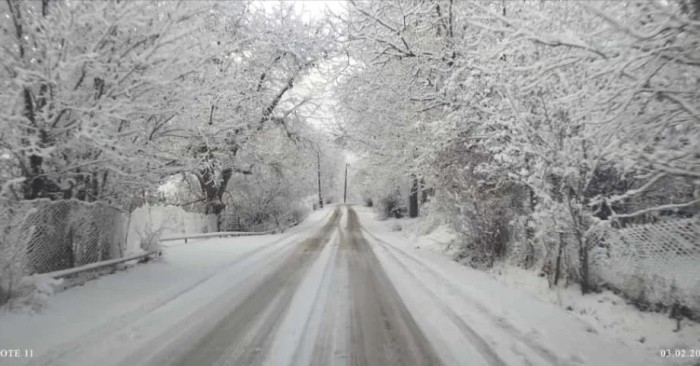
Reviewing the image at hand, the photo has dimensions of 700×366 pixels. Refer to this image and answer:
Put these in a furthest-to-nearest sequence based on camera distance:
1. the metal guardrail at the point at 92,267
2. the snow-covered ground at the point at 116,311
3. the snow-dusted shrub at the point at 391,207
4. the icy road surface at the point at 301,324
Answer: the snow-dusted shrub at the point at 391,207 < the metal guardrail at the point at 92,267 < the snow-covered ground at the point at 116,311 < the icy road surface at the point at 301,324

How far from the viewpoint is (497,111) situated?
30.4ft

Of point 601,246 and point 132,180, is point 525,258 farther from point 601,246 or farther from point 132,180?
point 132,180

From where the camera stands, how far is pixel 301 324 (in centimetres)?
621

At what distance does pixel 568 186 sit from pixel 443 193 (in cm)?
521

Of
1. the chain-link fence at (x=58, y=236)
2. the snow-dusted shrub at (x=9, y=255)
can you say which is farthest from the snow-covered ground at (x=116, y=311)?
the chain-link fence at (x=58, y=236)

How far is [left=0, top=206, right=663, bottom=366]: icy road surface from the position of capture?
493 centimetres

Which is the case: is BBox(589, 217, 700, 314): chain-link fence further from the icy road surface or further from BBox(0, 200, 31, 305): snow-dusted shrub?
BBox(0, 200, 31, 305): snow-dusted shrub

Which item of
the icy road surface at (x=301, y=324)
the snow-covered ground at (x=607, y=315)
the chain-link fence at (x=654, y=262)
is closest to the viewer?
the icy road surface at (x=301, y=324)

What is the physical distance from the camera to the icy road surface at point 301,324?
4926 mm

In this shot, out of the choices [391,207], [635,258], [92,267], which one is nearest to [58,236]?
[92,267]

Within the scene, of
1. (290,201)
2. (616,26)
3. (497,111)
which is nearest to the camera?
(616,26)

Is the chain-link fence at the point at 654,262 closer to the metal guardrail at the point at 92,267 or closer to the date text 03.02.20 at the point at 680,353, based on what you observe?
the date text 03.02.20 at the point at 680,353

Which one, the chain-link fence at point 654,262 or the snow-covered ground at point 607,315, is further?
the chain-link fence at point 654,262

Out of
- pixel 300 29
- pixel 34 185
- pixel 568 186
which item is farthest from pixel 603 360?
pixel 300 29
